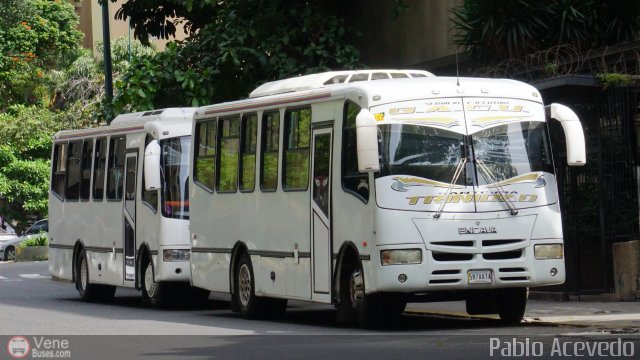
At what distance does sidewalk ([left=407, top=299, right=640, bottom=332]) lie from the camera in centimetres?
1625

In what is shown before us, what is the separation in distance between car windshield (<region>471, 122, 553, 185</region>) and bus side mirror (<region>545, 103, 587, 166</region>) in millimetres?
368

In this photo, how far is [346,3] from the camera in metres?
29.0

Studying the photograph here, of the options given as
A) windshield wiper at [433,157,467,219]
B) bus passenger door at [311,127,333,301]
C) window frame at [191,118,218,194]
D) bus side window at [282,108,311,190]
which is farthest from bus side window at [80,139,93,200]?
windshield wiper at [433,157,467,219]

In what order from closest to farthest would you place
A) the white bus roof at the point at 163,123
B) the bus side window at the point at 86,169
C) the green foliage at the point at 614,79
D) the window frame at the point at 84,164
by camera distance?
the green foliage at the point at 614,79, the white bus roof at the point at 163,123, the window frame at the point at 84,164, the bus side window at the point at 86,169

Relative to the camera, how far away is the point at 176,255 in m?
22.6

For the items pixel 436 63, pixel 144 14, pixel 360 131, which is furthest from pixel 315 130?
pixel 144 14

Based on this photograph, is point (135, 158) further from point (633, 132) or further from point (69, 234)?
point (633, 132)

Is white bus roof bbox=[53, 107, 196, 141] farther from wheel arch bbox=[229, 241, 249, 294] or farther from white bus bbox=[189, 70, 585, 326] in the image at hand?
white bus bbox=[189, 70, 585, 326]

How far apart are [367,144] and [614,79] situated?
16.4 feet

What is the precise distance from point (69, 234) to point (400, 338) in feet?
43.4

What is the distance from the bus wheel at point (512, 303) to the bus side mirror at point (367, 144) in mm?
2423

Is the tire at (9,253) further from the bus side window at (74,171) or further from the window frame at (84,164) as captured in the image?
the window frame at (84,164)

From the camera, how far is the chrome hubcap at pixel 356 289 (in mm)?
16672

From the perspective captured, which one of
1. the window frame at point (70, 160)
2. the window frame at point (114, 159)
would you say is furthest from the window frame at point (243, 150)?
the window frame at point (70, 160)
